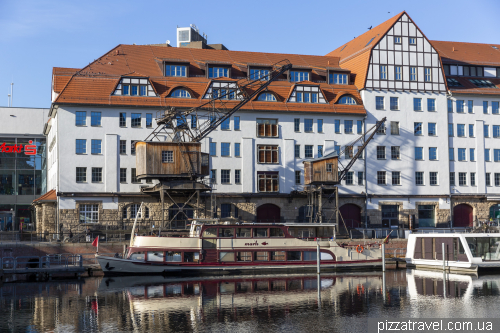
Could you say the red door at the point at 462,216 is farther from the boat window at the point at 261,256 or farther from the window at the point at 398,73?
the boat window at the point at 261,256

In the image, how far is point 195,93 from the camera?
6297 centimetres

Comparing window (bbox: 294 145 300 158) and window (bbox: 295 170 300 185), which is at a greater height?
window (bbox: 294 145 300 158)

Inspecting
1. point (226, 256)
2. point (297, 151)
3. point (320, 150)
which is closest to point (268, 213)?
point (297, 151)

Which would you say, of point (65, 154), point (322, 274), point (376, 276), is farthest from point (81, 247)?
point (376, 276)

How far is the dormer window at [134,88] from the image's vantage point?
200ft

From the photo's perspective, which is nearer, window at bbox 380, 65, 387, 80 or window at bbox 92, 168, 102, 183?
window at bbox 92, 168, 102, 183

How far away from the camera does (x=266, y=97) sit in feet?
212

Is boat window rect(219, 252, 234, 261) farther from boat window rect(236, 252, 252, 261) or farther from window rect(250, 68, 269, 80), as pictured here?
window rect(250, 68, 269, 80)

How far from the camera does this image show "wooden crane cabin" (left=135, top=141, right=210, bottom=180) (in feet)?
181

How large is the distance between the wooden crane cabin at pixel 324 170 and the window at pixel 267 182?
399cm

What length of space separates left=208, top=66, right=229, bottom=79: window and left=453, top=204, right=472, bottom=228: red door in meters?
28.6

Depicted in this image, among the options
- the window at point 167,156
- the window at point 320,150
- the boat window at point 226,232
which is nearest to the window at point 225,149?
the window at point 167,156

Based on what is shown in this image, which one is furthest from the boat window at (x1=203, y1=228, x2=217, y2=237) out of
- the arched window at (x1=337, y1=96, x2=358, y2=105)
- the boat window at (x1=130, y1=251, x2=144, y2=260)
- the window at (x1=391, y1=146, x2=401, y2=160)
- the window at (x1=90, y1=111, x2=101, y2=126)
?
the window at (x1=391, y1=146, x2=401, y2=160)

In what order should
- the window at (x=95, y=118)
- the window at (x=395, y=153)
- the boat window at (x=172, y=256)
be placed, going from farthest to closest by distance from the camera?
the window at (x=395, y=153) → the window at (x=95, y=118) → the boat window at (x=172, y=256)
